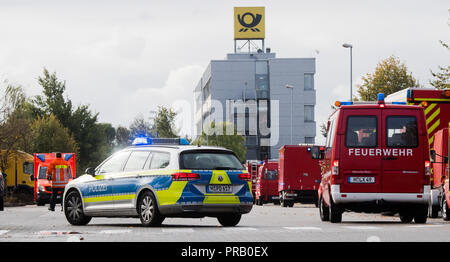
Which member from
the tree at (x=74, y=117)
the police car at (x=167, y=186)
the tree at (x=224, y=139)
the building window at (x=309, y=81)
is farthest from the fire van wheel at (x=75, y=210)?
the building window at (x=309, y=81)

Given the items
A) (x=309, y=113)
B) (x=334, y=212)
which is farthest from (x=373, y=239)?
(x=309, y=113)

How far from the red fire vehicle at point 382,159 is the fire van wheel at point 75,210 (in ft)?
17.7

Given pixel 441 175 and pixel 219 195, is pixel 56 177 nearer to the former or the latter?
pixel 441 175

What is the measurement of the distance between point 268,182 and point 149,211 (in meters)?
31.2

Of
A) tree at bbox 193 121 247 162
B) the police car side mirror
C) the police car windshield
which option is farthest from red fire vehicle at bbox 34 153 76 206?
tree at bbox 193 121 247 162

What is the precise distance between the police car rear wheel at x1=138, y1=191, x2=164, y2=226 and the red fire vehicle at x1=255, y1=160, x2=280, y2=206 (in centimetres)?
3066

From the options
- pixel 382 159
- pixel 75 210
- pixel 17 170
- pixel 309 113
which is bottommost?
pixel 17 170

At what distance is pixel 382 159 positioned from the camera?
2056 cm

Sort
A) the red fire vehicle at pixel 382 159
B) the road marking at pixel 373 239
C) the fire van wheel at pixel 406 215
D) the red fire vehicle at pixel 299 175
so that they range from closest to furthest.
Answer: the road marking at pixel 373 239
the red fire vehicle at pixel 382 159
the fire van wheel at pixel 406 215
the red fire vehicle at pixel 299 175

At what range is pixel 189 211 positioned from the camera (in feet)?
62.0

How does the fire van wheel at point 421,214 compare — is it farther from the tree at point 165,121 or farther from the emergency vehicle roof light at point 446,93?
the tree at point 165,121

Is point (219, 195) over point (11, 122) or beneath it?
beneath

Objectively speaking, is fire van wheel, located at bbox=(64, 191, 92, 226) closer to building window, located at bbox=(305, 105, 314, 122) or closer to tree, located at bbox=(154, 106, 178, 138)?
tree, located at bbox=(154, 106, 178, 138)

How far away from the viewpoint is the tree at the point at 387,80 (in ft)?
216
